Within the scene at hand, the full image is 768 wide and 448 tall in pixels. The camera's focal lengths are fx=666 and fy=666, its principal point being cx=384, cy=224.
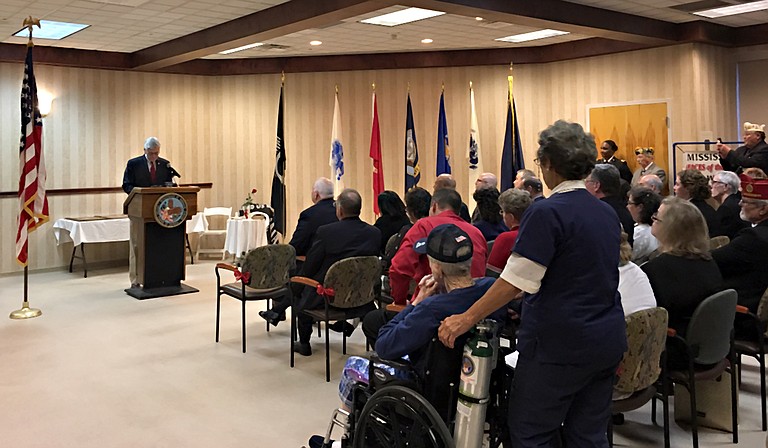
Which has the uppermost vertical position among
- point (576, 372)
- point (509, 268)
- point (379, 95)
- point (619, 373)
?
point (379, 95)

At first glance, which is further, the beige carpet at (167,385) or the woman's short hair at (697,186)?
the woman's short hair at (697,186)

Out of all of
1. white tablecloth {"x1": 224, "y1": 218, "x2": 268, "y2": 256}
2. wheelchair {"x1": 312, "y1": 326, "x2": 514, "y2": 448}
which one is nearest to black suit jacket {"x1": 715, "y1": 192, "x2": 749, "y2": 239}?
wheelchair {"x1": 312, "y1": 326, "x2": 514, "y2": 448}

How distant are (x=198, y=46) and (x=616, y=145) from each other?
588cm

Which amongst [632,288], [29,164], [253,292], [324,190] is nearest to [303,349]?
[253,292]

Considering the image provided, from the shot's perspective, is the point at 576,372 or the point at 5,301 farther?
the point at 5,301

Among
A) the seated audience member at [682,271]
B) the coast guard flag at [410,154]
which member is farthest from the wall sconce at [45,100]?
the seated audience member at [682,271]

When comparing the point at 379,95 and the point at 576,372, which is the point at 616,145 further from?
the point at 576,372

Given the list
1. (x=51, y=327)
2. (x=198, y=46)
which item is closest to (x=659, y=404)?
(x=51, y=327)

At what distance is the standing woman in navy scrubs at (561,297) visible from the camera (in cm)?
222

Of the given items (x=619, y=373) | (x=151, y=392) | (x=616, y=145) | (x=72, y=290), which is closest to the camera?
(x=619, y=373)

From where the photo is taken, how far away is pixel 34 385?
4.66 meters

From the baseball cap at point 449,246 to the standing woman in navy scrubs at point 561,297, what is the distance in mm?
291

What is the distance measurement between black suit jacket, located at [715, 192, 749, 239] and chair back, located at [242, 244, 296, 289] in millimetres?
3528

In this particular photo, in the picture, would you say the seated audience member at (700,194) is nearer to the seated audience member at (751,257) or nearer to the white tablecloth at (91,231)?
the seated audience member at (751,257)
